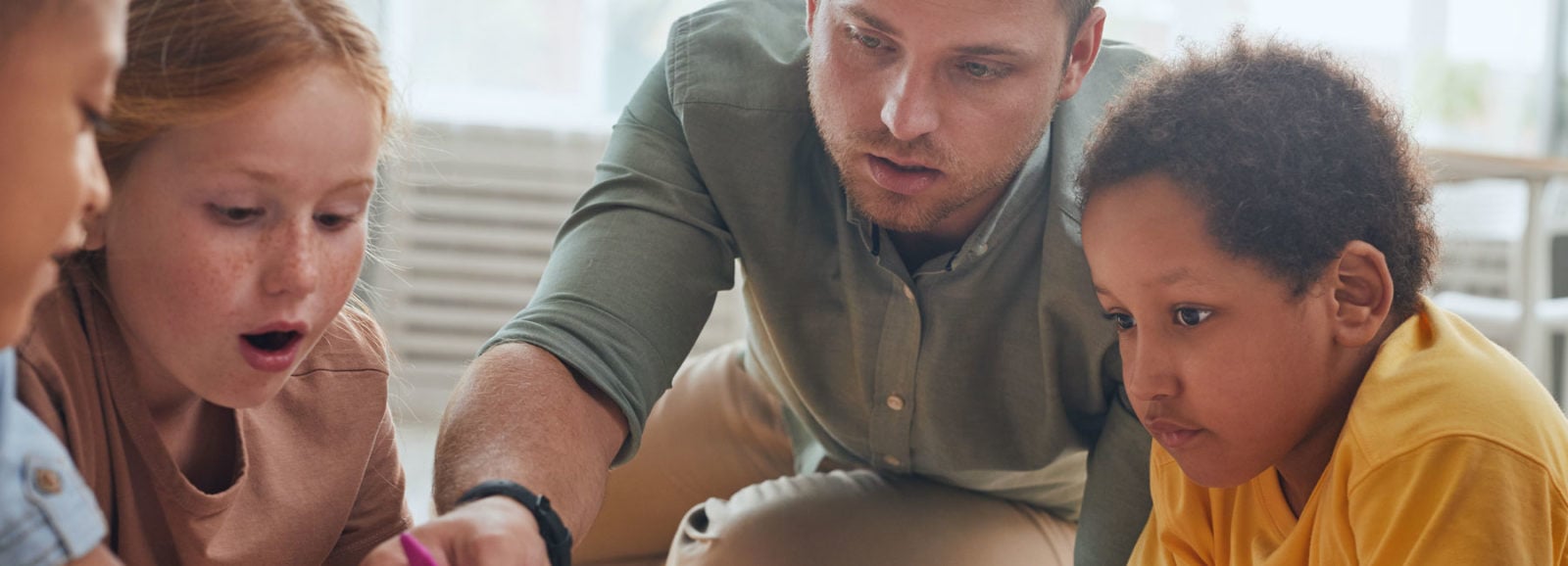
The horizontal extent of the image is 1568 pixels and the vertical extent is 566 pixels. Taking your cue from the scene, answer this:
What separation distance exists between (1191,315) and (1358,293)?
0.45ft

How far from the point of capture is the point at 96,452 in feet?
2.98

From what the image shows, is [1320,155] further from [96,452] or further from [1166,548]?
[96,452]

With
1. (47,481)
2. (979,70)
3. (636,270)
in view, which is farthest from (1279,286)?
(47,481)

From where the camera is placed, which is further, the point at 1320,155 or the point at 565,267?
the point at 565,267

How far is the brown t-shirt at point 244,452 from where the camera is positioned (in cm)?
90

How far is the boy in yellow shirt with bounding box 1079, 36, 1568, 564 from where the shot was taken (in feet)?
3.47

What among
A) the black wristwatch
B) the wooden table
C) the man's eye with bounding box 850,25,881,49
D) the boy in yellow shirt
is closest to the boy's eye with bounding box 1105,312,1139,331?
the boy in yellow shirt

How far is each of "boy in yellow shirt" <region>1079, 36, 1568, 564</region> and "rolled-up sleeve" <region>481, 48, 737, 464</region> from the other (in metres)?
0.44

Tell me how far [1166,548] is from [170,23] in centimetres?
93

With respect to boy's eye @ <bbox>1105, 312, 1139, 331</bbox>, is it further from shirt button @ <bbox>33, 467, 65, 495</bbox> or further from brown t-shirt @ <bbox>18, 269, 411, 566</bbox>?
shirt button @ <bbox>33, 467, 65, 495</bbox>

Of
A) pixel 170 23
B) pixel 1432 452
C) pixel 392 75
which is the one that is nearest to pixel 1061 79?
pixel 1432 452

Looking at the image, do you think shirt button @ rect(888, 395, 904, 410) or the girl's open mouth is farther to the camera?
shirt button @ rect(888, 395, 904, 410)

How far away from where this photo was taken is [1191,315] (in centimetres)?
111

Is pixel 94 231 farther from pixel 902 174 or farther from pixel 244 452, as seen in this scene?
pixel 902 174
